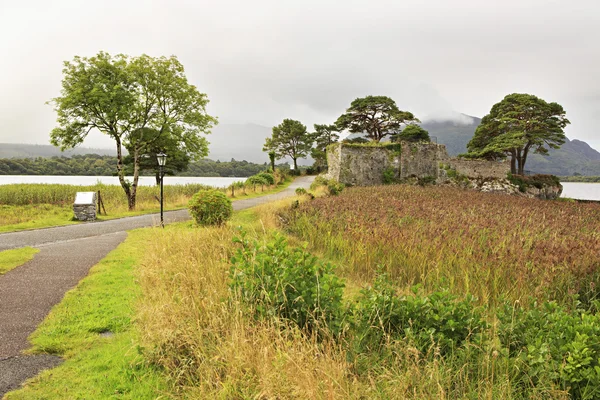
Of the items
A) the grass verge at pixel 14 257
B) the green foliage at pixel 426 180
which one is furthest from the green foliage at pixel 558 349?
the green foliage at pixel 426 180

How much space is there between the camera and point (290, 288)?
380cm

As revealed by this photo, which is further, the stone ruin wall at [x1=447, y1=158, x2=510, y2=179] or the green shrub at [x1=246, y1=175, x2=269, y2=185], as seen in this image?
the green shrub at [x1=246, y1=175, x2=269, y2=185]

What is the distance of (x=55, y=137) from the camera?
1852cm

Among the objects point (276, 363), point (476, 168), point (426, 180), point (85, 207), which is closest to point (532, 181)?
point (476, 168)

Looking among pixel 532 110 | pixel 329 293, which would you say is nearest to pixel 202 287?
pixel 329 293

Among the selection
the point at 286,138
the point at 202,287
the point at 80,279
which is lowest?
the point at 80,279

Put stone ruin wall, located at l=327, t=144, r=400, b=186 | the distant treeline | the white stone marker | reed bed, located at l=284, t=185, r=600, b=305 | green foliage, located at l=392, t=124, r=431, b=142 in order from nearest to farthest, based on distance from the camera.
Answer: reed bed, located at l=284, t=185, r=600, b=305, the white stone marker, stone ruin wall, located at l=327, t=144, r=400, b=186, green foliage, located at l=392, t=124, r=431, b=142, the distant treeline

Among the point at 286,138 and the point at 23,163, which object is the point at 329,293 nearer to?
the point at 286,138

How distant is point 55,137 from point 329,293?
2154 centimetres

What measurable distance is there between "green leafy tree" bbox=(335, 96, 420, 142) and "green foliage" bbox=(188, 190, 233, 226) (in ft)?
122

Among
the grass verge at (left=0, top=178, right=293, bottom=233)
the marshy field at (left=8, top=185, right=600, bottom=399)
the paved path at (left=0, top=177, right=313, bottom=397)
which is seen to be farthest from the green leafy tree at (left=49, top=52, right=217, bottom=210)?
the marshy field at (left=8, top=185, right=600, bottom=399)

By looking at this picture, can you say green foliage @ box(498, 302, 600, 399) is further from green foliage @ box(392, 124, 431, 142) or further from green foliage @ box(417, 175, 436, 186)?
green foliage @ box(392, 124, 431, 142)

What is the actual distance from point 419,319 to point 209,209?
28.4 feet

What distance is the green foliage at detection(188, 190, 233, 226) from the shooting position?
10.8m
